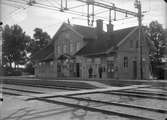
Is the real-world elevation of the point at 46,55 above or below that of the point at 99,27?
below

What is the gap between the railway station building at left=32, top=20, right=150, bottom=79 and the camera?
1189 inches

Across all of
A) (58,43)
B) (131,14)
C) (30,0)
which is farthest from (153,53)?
(30,0)

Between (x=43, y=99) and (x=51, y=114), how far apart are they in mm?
3883

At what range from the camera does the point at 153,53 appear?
44688mm

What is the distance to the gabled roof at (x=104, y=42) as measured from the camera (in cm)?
3096

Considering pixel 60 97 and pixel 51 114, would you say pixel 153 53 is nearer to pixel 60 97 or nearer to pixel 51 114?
pixel 60 97

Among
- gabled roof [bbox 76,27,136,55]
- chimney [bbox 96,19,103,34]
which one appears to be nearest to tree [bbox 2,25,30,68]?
chimney [bbox 96,19,103,34]

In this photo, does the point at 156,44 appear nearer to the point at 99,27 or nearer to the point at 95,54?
the point at 99,27

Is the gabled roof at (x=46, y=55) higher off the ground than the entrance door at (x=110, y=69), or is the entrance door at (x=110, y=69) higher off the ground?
the gabled roof at (x=46, y=55)

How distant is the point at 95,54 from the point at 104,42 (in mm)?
2823

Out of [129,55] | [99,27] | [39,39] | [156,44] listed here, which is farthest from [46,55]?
[39,39]

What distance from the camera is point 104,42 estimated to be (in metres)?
33.2

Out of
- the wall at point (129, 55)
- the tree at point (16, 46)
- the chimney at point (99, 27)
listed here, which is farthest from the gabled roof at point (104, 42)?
the tree at point (16, 46)

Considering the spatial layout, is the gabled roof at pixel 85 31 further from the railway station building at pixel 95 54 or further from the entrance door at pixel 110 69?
the entrance door at pixel 110 69
